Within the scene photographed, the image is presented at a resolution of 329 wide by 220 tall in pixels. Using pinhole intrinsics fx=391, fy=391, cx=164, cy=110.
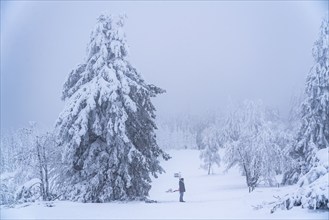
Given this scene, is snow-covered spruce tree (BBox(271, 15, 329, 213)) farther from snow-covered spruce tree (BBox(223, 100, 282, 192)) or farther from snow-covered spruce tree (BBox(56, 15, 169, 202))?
snow-covered spruce tree (BBox(56, 15, 169, 202))

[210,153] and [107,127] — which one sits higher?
[107,127]

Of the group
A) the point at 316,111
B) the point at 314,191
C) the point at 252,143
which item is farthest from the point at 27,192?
the point at 316,111

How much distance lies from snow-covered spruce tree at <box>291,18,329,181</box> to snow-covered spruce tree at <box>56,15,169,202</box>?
562 inches

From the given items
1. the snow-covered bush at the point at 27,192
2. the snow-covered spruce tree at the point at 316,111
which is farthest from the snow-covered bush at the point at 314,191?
the snow-covered spruce tree at the point at 316,111

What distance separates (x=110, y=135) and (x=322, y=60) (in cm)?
1797

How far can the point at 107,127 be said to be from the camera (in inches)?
691

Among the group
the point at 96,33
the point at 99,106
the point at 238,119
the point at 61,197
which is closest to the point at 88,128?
the point at 99,106

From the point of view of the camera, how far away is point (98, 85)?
18.1m

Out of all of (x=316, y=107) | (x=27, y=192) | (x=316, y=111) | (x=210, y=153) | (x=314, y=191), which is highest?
(x=316, y=107)

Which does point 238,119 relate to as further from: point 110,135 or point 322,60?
point 110,135

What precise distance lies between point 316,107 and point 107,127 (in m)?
17.9

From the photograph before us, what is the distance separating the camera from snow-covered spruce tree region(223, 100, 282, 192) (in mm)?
32906

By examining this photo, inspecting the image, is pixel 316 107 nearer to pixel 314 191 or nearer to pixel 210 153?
pixel 314 191

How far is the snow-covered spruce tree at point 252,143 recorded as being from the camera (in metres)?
32.9
